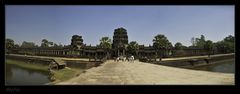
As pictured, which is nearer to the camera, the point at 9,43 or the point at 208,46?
the point at 9,43

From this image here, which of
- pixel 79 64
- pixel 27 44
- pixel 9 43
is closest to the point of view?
pixel 9 43

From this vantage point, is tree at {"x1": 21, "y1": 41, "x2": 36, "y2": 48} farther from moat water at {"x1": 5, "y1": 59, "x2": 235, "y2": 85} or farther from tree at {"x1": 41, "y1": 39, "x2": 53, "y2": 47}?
moat water at {"x1": 5, "y1": 59, "x2": 235, "y2": 85}

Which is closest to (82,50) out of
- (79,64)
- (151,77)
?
(79,64)

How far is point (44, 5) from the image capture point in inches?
198

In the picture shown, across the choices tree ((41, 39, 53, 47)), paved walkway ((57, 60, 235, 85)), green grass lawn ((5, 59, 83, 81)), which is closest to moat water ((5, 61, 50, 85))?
green grass lawn ((5, 59, 83, 81))

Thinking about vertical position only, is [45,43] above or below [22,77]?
above

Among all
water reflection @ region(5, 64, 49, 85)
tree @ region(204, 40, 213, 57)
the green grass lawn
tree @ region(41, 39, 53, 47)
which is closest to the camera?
water reflection @ region(5, 64, 49, 85)

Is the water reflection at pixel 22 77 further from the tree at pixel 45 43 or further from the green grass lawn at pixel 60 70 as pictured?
the tree at pixel 45 43

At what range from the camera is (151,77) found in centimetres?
518

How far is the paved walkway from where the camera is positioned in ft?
16.5

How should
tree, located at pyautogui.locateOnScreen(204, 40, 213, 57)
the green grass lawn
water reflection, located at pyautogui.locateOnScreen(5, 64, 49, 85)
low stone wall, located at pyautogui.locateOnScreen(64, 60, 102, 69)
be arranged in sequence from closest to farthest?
1. water reflection, located at pyautogui.locateOnScreen(5, 64, 49, 85)
2. the green grass lawn
3. tree, located at pyautogui.locateOnScreen(204, 40, 213, 57)
4. low stone wall, located at pyautogui.locateOnScreen(64, 60, 102, 69)

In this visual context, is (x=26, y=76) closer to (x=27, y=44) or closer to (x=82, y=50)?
(x=27, y=44)
